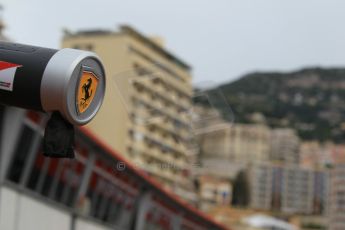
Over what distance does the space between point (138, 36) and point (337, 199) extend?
8171cm

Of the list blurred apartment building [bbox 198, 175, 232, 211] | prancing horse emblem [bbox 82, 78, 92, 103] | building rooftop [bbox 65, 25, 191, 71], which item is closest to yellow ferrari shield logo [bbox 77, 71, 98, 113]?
prancing horse emblem [bbox 82, 78, 92, 103]

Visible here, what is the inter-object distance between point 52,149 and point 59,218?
17922mm

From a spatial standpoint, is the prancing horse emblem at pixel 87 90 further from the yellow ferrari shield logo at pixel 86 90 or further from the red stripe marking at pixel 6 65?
the red stripe marking at pixel 6 65

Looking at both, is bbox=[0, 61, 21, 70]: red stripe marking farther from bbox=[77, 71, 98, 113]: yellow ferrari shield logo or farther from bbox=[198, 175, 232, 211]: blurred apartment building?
bbox=[198, 175, 232, 211]: blurred apartment building

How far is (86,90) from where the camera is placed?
376 cm

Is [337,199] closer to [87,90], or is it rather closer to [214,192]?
[214,192]

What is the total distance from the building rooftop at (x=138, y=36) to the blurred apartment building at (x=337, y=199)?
66.1 metres

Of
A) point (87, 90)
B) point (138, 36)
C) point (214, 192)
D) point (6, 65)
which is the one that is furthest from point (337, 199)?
point (6, 65)

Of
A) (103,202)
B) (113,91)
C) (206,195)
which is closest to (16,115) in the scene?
(103,202)

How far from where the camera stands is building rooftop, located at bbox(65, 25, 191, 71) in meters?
88.2

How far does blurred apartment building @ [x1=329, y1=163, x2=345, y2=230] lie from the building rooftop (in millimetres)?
66079

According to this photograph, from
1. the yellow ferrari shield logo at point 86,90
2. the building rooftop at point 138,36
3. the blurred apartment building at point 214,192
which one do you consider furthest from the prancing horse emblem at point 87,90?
the blurred apartment building at point 214,192

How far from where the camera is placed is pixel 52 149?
3.65m

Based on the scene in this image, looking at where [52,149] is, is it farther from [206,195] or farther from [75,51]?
[206,195]
